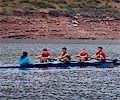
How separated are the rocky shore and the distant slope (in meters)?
2.77

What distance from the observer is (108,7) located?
412 ft

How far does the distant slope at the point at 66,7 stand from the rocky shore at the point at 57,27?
9.08 ft

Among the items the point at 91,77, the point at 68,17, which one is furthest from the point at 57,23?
→ the point at 91,77

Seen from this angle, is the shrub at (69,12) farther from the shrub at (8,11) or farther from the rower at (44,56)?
the rower at (44,56)

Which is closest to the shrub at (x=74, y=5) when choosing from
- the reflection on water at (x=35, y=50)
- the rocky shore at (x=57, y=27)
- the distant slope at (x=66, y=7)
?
the distant slope at (x=66, y=7)

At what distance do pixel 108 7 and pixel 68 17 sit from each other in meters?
19.2

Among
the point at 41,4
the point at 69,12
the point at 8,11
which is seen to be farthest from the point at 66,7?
the point at 8,11

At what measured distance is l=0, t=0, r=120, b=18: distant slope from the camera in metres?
111

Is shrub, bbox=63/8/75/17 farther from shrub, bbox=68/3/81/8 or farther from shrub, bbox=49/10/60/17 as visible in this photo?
shrub, bbox=68/3/81/8

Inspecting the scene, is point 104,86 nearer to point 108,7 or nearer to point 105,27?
point 105,27

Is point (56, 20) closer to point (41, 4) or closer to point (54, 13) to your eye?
point (54, 13)

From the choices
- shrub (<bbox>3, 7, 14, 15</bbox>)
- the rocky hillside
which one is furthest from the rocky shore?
shrub (<bbox>3, 7, 14, 15</bbox>)

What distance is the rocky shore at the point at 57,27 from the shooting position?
100875mm

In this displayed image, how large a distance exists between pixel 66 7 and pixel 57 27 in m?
17.5
